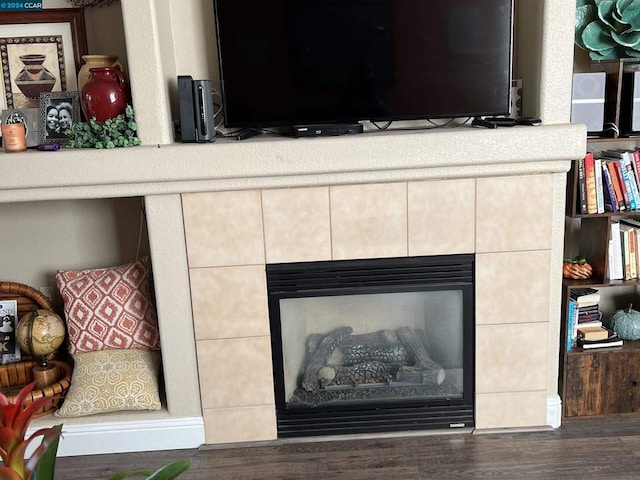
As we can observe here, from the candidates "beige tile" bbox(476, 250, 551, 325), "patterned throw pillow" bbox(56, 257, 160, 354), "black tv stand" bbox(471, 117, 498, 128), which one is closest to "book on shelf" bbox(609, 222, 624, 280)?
"beige tile" bbox(476, 250, 551, 325)

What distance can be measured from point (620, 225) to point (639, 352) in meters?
0.52

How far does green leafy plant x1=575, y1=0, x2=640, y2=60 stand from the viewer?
2.41 metres

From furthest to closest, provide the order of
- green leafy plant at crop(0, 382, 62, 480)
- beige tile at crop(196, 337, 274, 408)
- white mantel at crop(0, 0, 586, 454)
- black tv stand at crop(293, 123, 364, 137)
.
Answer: beige tile at crop(196, 337, 274, 408)
black tv stand at crop(293, 123, 364, 137)
white mantel at crop(0, 0, 586, 454)
green leafy plant at crop(0, 382, 62, 480)

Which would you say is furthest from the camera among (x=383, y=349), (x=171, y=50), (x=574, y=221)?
(x=574, y=221)

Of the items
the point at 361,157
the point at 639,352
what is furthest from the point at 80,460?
the point at 639,352

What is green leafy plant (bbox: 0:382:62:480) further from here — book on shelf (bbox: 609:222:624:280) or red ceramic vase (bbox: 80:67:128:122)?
book on shelf (bbox: 609:222:624:280)

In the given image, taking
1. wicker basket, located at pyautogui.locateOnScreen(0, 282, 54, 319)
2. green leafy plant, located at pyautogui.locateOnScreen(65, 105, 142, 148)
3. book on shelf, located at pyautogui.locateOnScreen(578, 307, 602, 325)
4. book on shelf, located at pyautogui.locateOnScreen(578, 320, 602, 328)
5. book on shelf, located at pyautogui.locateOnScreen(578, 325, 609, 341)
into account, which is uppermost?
green leafy plant, located at pyautogui.locateOnScreen(65, 105, 142, 148)

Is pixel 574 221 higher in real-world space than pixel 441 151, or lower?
lower

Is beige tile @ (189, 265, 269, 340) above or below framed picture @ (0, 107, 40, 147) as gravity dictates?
below

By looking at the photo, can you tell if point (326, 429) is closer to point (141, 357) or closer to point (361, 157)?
point (141, 357)

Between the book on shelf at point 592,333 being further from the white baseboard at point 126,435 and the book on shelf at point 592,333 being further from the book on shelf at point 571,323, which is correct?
the white baseboard at point 126,435

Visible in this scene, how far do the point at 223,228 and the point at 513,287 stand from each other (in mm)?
1127

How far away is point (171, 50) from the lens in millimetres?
2420

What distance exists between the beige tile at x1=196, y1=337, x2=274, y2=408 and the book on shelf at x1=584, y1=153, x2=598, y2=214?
1.38 m
